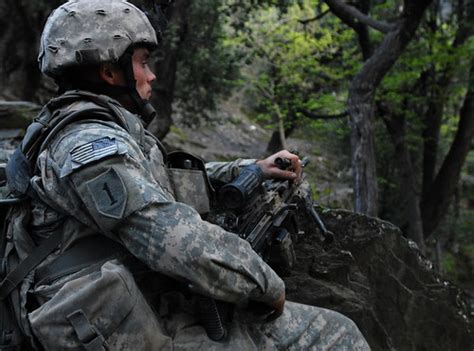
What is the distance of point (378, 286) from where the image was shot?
509 centimetres

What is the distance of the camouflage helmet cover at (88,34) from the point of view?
299cm

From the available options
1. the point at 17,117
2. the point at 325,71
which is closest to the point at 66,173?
the point at 17,117

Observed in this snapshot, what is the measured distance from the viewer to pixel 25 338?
290cm

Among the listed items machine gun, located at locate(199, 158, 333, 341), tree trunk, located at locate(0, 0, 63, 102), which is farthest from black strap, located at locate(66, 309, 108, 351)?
tree trunk, located at locate(0, 0, 63, 102)

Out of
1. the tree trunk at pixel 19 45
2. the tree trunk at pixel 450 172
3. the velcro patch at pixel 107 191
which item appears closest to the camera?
the velcro patch at pixel 107 191

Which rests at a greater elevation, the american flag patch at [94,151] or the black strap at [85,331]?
the american flag patch at [94,151]

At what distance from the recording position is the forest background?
9070 millimetres

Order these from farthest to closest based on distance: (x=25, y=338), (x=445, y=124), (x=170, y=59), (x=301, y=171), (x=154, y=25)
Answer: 1. (x=445, y=124)
2. (x=170, y=59)
3. (x=301, y=171)
4. (x=154, y=25)
5. (x=25, y=338)

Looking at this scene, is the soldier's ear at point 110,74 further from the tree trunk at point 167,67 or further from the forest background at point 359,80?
the tree trunk at point 167,67

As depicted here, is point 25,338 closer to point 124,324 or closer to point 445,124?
point 124,324

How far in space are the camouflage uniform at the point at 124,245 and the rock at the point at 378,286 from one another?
2.17 m

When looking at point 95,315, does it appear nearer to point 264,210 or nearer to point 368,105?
point 264,210

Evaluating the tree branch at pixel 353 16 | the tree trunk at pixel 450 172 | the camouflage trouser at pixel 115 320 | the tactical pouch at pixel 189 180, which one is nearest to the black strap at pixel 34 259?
the camouflage trouser at pixel 115 320

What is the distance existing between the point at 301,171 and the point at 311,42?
12158 millimetres
